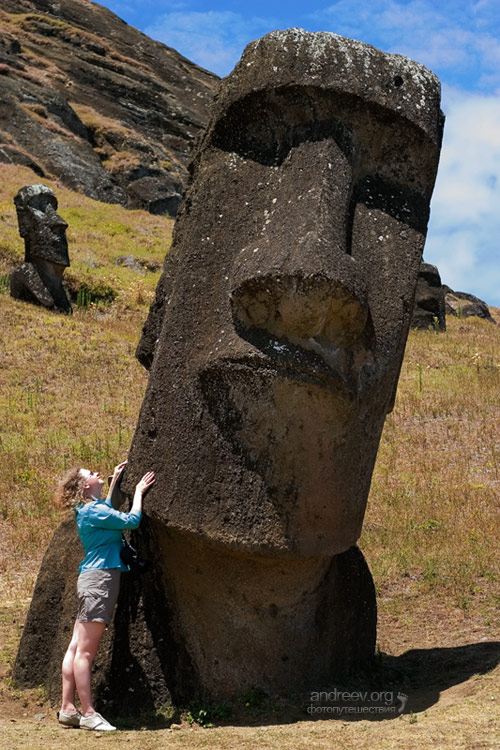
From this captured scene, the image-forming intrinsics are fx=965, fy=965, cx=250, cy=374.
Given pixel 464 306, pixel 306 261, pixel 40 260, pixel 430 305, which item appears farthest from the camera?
pixel 464 306

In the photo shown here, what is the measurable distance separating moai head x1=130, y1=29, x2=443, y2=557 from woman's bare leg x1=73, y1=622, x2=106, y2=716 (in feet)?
2.26

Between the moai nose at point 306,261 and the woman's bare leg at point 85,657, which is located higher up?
the moai nose at point 306,261

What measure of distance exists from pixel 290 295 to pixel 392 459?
21.6 ft

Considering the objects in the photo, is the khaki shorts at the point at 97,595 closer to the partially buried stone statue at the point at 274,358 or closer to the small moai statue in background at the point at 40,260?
the partially buried stone statue at the point at 274,358

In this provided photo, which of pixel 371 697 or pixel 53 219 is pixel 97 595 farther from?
pixel 53 219

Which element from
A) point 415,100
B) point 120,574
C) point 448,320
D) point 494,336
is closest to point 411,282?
point 415,100

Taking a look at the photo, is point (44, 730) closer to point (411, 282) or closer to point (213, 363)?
point (213, 363)

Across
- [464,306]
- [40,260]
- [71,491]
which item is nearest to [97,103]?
[464,306]

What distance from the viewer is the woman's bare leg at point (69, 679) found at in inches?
195

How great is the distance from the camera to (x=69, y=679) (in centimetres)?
498

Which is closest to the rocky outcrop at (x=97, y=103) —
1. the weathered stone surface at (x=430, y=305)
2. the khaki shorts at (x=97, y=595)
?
the weathered stone surface at (x=430, y=305)

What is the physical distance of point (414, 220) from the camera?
17.6 feet

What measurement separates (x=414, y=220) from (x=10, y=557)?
200 inches

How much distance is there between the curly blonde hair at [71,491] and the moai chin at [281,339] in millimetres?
322
